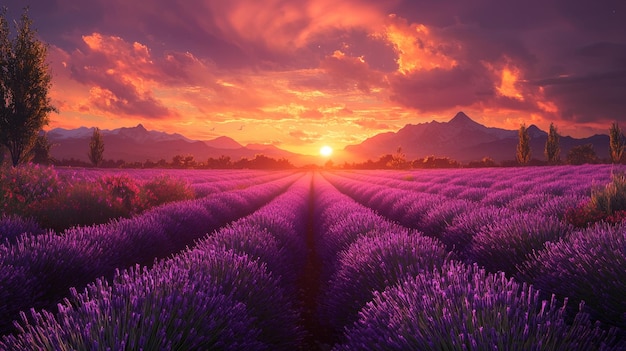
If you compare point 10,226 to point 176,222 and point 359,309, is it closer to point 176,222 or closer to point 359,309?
point 176,222

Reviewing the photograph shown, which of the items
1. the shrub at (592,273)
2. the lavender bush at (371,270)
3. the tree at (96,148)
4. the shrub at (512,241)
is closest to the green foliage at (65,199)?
the lavender bush at (371,270)

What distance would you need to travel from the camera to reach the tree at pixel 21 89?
20641 millimetres

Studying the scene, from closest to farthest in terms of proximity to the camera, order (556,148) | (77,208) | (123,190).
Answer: (77,208)
(123,190)
(556,148)

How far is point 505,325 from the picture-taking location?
151cm

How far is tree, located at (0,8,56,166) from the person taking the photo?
20641mm

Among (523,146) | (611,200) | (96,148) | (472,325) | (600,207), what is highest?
(523,146)

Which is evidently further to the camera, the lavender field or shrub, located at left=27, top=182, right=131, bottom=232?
shrub, located at left=27, top=182, right=131, bottom=232

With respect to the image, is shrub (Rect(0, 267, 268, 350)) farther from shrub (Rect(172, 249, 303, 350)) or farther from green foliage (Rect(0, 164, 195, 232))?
green foliage (Rect(0, 164, 195, 232))

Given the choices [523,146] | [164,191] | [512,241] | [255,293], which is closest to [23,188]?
[164,191]

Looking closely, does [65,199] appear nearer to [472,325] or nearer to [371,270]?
[371,270]

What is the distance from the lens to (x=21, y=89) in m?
20.8

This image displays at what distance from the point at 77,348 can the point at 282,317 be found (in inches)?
56.6

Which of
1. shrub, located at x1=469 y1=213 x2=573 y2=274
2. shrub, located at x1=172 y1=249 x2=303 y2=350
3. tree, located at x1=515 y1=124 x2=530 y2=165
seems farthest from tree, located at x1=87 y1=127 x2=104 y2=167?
tree, located at x1=515 y1=124 x2=530 y2=165

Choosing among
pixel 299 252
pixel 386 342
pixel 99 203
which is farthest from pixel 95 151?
pixel 386 342
